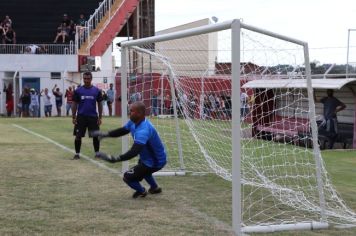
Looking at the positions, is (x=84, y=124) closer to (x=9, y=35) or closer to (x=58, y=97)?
(x=58, y=97)

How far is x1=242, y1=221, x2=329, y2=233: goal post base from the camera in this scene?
22.4 ft

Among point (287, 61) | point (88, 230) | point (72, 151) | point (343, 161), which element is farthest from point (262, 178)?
point (72, 151)

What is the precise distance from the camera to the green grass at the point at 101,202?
22.4 ft

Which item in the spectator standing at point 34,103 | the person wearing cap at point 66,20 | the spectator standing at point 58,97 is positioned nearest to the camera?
the spectator standing at point 34,103

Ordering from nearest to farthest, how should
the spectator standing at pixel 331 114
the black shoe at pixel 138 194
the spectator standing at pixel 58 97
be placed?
the black shoe at pixel 138 194, the spectator standing at pixel 331 114, the spectator standing at pixel 58 97

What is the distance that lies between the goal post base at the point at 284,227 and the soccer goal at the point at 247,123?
1cm

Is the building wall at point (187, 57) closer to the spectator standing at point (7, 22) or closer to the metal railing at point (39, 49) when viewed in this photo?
the metal railing at point (39, 49)

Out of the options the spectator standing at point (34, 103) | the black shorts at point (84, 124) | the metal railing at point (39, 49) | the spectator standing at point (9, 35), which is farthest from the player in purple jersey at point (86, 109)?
the spectator standing at point (9, 35)

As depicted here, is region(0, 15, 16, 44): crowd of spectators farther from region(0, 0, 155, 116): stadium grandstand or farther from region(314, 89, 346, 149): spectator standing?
region(314, 89, 346, 149): spectator standing

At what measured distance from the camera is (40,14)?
131 feet

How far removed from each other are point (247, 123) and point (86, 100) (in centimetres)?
391

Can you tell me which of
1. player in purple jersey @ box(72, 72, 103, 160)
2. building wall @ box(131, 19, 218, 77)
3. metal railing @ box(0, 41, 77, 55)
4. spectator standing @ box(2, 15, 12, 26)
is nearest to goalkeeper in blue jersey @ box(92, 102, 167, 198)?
building wall @ box(131, 19, 218, 77)

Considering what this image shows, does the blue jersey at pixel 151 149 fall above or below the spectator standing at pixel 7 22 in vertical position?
below

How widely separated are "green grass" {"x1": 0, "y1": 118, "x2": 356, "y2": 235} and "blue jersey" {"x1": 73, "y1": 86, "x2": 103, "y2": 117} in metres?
1.03
